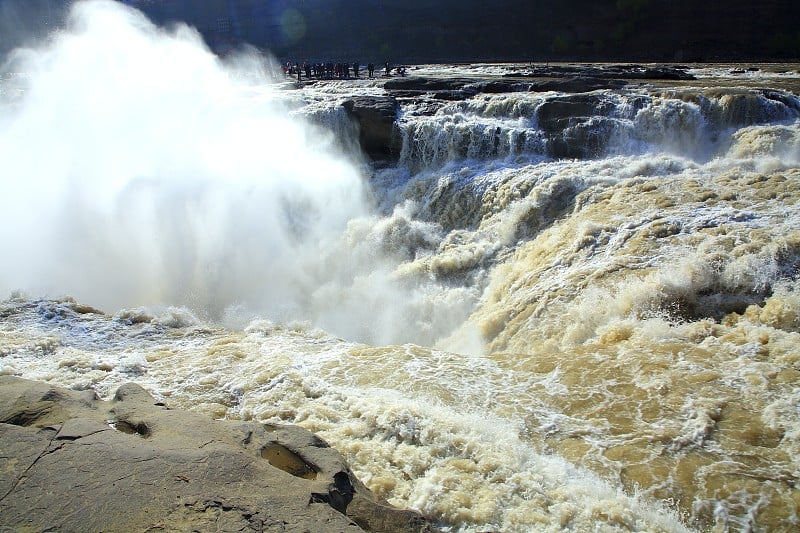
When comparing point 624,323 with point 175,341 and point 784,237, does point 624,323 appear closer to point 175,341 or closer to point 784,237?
point 784,237

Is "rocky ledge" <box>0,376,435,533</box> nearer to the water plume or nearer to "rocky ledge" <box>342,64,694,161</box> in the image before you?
the water plume

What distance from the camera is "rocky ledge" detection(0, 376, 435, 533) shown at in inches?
121

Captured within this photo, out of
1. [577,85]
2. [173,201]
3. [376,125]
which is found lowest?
[173,201]

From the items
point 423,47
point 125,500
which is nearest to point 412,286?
point 125,500

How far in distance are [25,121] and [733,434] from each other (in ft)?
63.6

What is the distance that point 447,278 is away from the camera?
1068 centimetres

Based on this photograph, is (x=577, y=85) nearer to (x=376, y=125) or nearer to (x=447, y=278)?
(x=376, y=125)

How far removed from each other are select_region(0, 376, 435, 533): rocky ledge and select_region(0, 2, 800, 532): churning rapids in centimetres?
68

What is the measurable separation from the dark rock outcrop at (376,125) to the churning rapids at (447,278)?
428 mm

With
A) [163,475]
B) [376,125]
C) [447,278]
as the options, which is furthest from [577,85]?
[163,475]

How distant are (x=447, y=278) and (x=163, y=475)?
7.77m

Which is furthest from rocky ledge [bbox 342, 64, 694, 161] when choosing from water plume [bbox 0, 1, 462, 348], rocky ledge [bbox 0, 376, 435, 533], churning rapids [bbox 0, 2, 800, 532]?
rocky ledge [bbox 0, 376, 435, 533]

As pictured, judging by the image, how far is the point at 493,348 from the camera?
784 cm

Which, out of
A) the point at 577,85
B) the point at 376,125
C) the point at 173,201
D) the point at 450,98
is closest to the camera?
the point at 173,201
